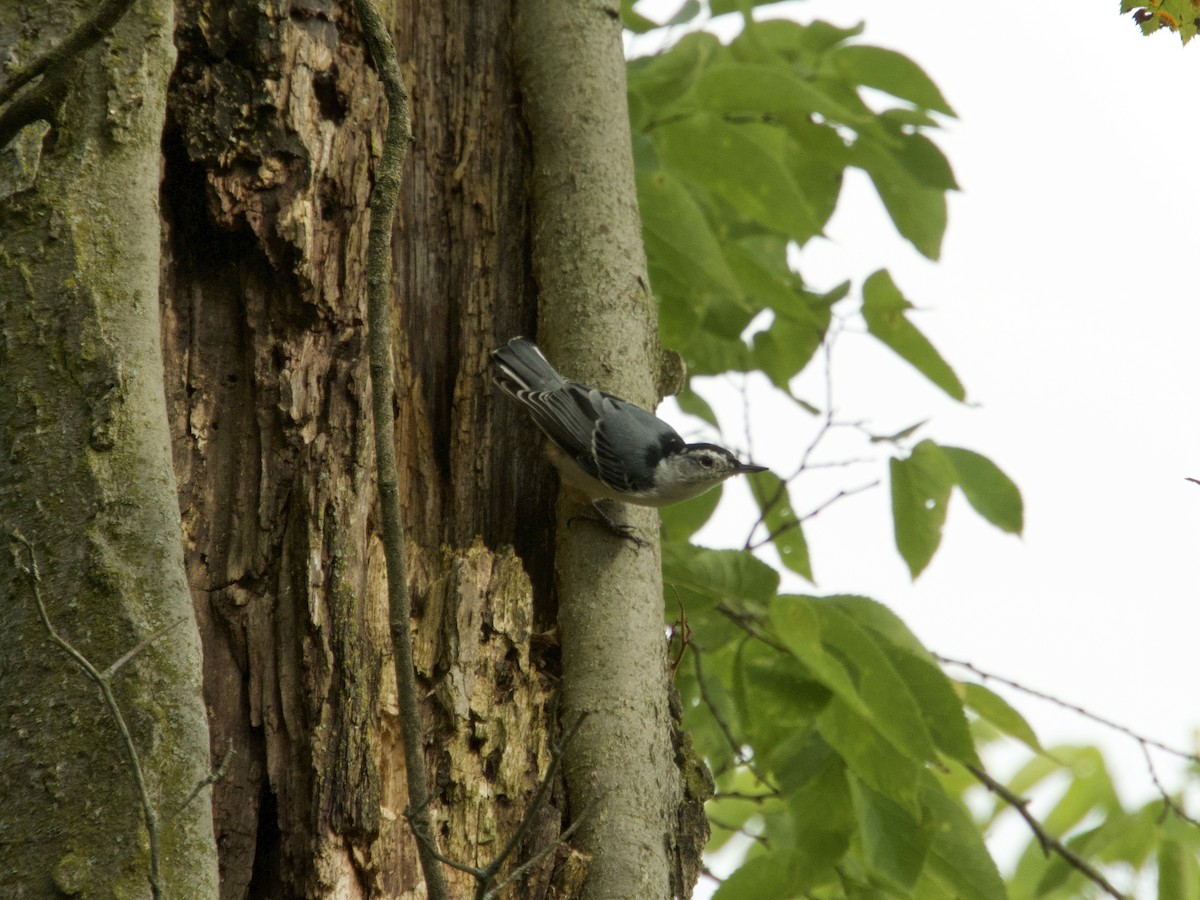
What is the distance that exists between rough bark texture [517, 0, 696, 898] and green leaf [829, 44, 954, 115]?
818mm

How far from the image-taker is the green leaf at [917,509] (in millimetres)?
3344

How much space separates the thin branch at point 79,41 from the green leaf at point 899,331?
7.52 feet

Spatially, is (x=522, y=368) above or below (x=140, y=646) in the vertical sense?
above

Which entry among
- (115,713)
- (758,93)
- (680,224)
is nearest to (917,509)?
(680,224)

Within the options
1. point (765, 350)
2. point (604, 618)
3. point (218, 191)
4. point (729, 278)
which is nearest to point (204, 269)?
point (218, 191)

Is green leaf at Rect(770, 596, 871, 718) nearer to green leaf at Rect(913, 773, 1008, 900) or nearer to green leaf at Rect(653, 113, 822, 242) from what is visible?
green leaf at Rect(913, 773, 1008, 900)

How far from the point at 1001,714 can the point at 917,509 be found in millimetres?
623

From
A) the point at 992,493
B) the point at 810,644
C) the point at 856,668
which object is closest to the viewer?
the point at 810,644

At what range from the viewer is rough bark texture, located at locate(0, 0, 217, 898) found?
1.57 metres

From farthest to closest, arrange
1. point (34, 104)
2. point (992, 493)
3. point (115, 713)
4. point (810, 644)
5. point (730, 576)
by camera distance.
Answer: point (992, 493), point (730, 576), point (810, 644), point (34, 104), point (115, 713)

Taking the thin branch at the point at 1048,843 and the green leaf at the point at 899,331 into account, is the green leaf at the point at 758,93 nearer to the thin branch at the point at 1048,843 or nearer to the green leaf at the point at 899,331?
the green leaf at the point at 899,331

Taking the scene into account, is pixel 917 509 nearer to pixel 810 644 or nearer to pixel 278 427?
pixel 810 644

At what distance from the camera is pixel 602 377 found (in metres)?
2.88

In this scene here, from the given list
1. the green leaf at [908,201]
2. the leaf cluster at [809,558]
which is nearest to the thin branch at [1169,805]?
the leaf cluster at [809,558]
